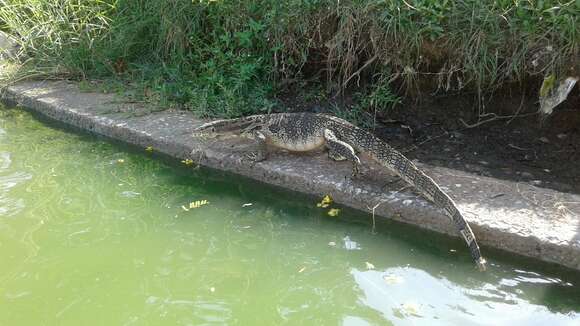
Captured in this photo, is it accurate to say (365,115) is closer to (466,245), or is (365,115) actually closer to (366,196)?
(366,196)

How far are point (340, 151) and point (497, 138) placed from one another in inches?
58.5

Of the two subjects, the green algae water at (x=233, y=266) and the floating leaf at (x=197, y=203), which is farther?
the floating leaf at (x=197, y=203)

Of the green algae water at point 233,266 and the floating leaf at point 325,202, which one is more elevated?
the floating leaf at point 325,202

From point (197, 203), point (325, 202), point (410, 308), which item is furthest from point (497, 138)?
point (197, 203)

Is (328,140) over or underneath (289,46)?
underneath

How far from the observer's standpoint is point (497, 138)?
488cm

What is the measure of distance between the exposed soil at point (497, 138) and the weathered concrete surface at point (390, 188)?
13.5 inches

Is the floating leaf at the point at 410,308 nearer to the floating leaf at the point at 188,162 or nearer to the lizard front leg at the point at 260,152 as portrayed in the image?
the lizard front leg at the point at 260,152

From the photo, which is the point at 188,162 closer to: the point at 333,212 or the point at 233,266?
the point at 333,212

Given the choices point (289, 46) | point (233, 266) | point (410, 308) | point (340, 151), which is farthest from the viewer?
point (289, 46)

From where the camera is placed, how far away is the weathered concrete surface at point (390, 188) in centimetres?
343

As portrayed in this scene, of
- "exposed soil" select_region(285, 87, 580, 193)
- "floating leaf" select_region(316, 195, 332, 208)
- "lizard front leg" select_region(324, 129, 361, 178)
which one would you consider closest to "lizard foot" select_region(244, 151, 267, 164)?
"lizard front leg" select_region(324, 129, 361, 178)

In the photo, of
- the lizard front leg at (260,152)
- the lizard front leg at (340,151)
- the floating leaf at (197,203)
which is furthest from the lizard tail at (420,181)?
the floating leaf at (197,203)

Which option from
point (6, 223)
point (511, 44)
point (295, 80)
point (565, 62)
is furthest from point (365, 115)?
point (6, 223)
